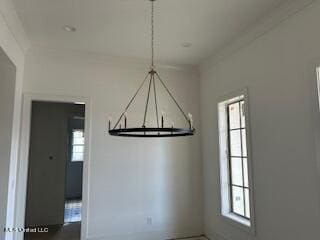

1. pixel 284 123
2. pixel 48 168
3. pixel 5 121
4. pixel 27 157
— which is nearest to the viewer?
pixel 284 123

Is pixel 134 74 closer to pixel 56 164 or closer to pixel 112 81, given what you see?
pixel 112 81

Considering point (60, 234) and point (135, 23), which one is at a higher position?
point (135, 23)

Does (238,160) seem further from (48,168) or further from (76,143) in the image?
(76,143)

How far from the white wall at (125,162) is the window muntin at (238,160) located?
2.43 ft

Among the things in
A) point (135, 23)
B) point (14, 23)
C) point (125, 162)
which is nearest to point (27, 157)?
point (125, 162)

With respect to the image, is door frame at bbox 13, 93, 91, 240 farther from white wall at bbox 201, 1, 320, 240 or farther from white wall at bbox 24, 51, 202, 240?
white wall at bbox 201, 1, 320, 240

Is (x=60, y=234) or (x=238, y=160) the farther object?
(x=60, y=234)

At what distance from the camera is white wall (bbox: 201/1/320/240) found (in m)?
2.49

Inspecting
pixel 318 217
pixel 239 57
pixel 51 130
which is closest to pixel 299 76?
pixel 239 57

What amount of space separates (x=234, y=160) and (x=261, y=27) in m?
1.97

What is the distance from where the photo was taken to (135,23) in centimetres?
315

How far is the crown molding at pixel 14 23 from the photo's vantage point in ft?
8.56

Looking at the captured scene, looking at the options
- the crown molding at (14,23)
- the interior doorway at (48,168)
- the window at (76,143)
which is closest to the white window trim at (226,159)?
the interior doorway at (48,168)

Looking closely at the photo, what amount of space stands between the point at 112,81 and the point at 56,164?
2.41 metres
